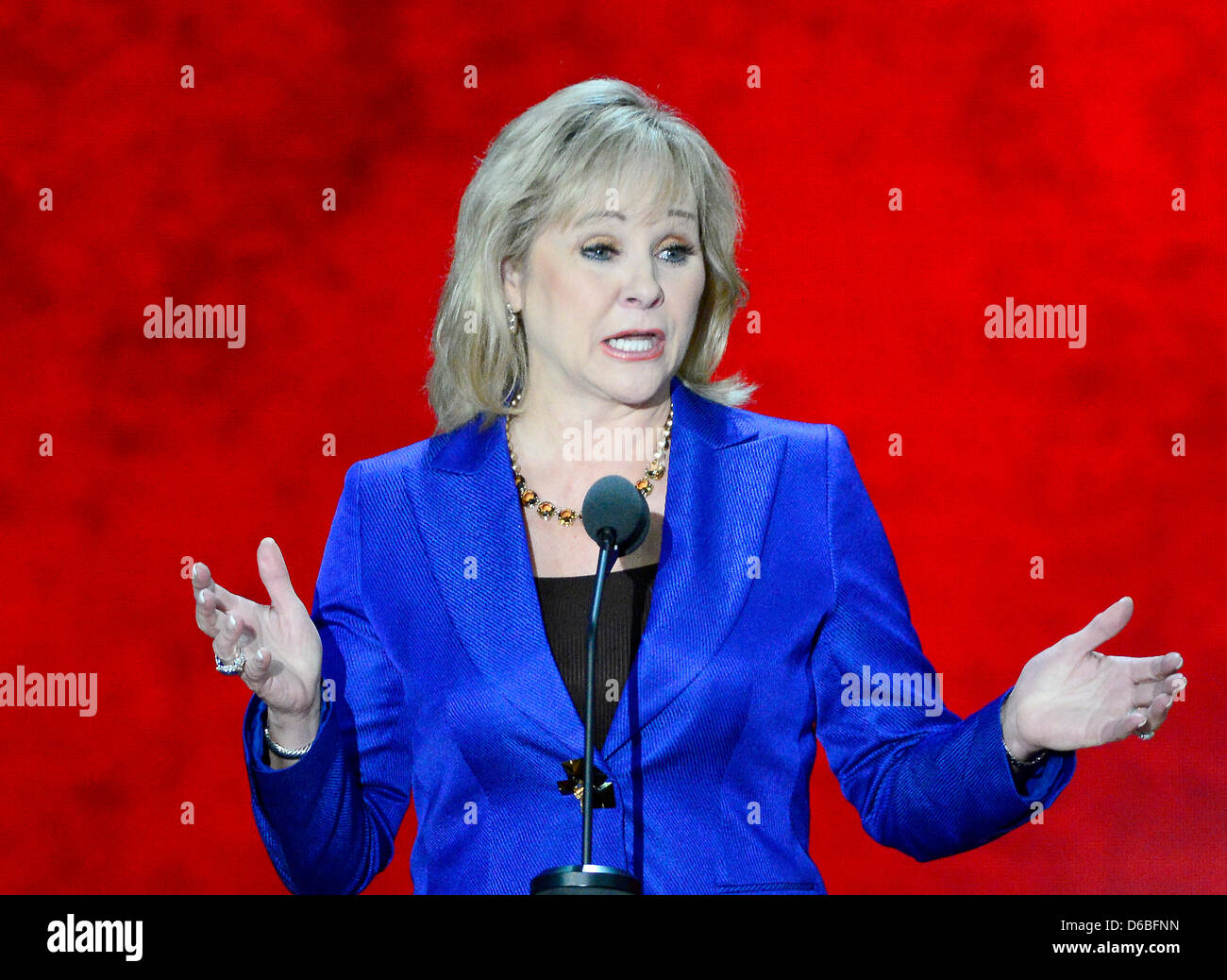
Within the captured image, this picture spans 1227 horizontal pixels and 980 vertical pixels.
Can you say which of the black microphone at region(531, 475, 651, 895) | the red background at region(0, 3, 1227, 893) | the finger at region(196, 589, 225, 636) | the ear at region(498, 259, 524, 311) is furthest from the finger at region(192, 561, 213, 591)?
the red background at region(0, 3, 1227, 893)

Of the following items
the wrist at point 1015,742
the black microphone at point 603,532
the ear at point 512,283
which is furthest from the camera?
the ear at point 512,283

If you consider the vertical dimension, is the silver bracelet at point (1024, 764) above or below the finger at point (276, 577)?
below

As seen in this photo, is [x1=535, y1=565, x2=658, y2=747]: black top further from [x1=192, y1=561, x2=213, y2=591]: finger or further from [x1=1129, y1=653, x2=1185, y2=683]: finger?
[x1=1129, y1=653, x2=1185, y2=683]: finger

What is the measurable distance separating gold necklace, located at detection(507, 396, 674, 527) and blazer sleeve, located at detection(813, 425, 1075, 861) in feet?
0.63

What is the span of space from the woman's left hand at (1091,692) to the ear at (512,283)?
79 cm

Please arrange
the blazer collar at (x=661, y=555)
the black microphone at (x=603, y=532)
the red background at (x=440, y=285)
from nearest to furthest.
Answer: the black microphone at (x=603, y=532)
the blazer collar at (x=661, y=555)
the red background at (x=440, y=285)

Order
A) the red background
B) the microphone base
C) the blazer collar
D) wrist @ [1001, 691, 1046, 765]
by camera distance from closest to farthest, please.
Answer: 1. the microphone base
2. wrist @ [1001, 691, 1046, 765]
3. the blazer collar
4. the red background

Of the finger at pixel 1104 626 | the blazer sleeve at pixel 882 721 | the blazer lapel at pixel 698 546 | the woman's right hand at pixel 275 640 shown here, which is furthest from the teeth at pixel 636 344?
the finger at pixel 1104 626

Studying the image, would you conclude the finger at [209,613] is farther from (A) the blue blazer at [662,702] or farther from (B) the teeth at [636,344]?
(B) the teeth at [636,344]

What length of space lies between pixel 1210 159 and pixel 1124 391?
0.42 m

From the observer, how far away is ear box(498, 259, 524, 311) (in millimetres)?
2039

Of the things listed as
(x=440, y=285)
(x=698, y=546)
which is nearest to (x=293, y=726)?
(x=698, y=546)

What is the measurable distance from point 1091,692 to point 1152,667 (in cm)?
7

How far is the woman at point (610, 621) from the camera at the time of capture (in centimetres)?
169
